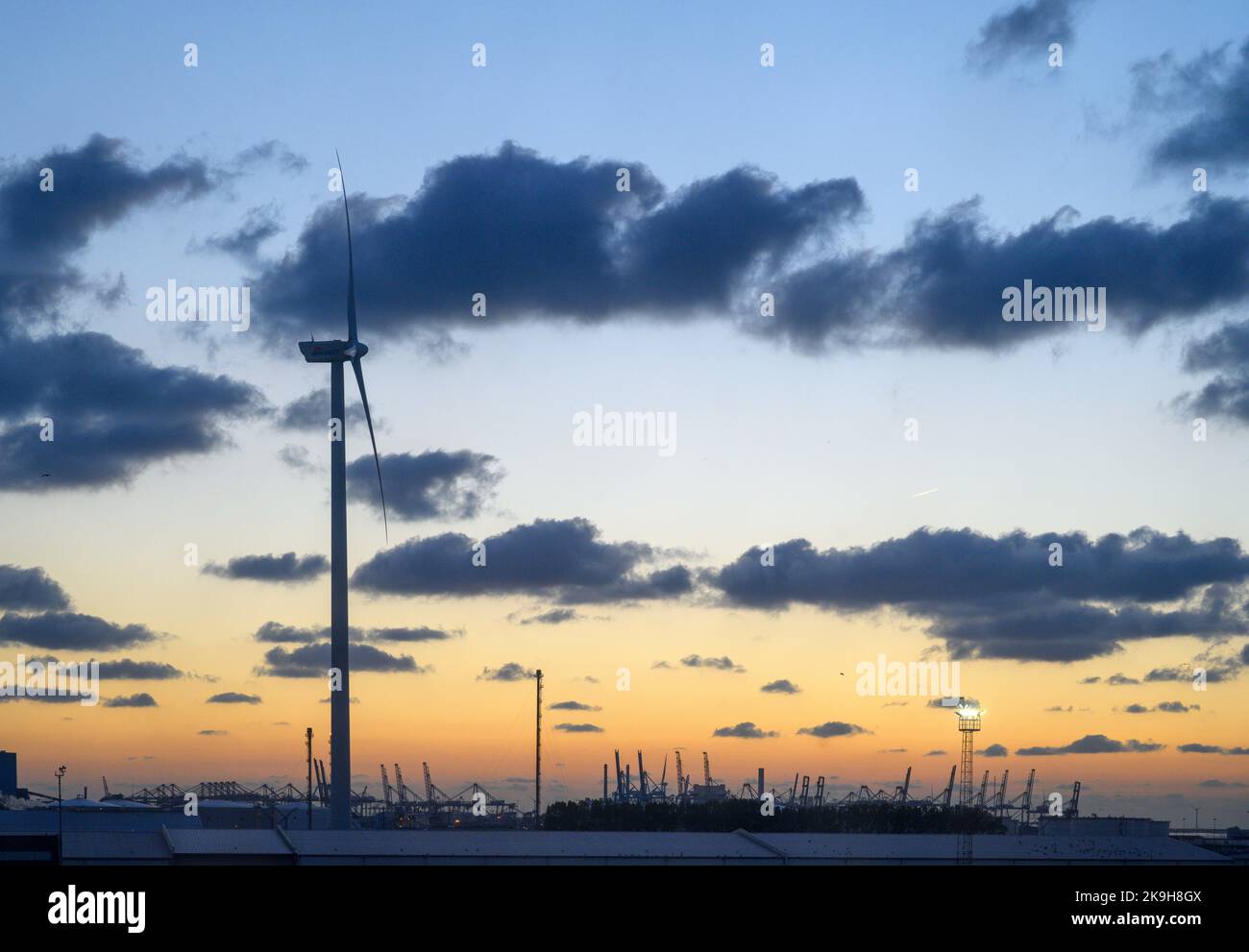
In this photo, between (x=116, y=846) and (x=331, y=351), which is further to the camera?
(x=331, y=351)

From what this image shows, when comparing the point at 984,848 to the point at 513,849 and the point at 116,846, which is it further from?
the point at 116,846

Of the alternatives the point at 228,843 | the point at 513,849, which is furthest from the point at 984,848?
the point at 228,843

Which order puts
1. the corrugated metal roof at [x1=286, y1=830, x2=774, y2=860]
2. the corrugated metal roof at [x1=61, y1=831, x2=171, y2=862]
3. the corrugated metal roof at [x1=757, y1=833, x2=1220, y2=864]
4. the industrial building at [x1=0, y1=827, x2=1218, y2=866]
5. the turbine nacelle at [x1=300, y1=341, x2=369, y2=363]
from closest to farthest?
the corrugated metal roof at [x1=61, y1=831, x2=171, y2=862], the industrial building at [x1=0, y1=827, x2=1218, y2=866], the corrugated metal roof at [x1=286, y1=830, x2=774, y2=860], the corrugated metal roof at [x1=757, y1=833, x2=1220, y2=864], the turbine nacelle at [x1=300, y1=341, x2=369, y2=363]

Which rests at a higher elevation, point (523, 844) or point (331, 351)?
point (331, 351)

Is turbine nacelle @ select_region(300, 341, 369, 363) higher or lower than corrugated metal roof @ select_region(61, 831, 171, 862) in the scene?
higher

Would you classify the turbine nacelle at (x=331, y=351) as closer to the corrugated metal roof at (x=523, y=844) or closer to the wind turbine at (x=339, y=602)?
the wind turbine at (x=339, y=602)

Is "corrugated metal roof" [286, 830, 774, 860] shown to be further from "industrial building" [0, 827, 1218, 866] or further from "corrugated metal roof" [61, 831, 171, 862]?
"corrugated metal roof" [61, 831, 171, 862]

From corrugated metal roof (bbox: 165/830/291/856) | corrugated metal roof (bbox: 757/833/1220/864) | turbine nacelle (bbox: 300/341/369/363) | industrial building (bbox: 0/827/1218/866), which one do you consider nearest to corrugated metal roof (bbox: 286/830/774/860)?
industrial building (bbox: 0/827/1218/866)

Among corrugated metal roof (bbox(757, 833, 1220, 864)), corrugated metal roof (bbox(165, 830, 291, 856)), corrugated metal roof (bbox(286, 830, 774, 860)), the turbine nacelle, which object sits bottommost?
corrugated metal roof (bbox(757, 833, 1220, 864))

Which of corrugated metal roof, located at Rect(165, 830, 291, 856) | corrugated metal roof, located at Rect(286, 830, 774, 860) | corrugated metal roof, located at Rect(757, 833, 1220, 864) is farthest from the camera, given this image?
corrugated metal roof, located at Rect(757, 833, 1220, 864)

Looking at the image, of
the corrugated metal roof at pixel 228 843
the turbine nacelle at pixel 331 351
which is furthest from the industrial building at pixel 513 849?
the turbine nacelle at pixel 331 351
